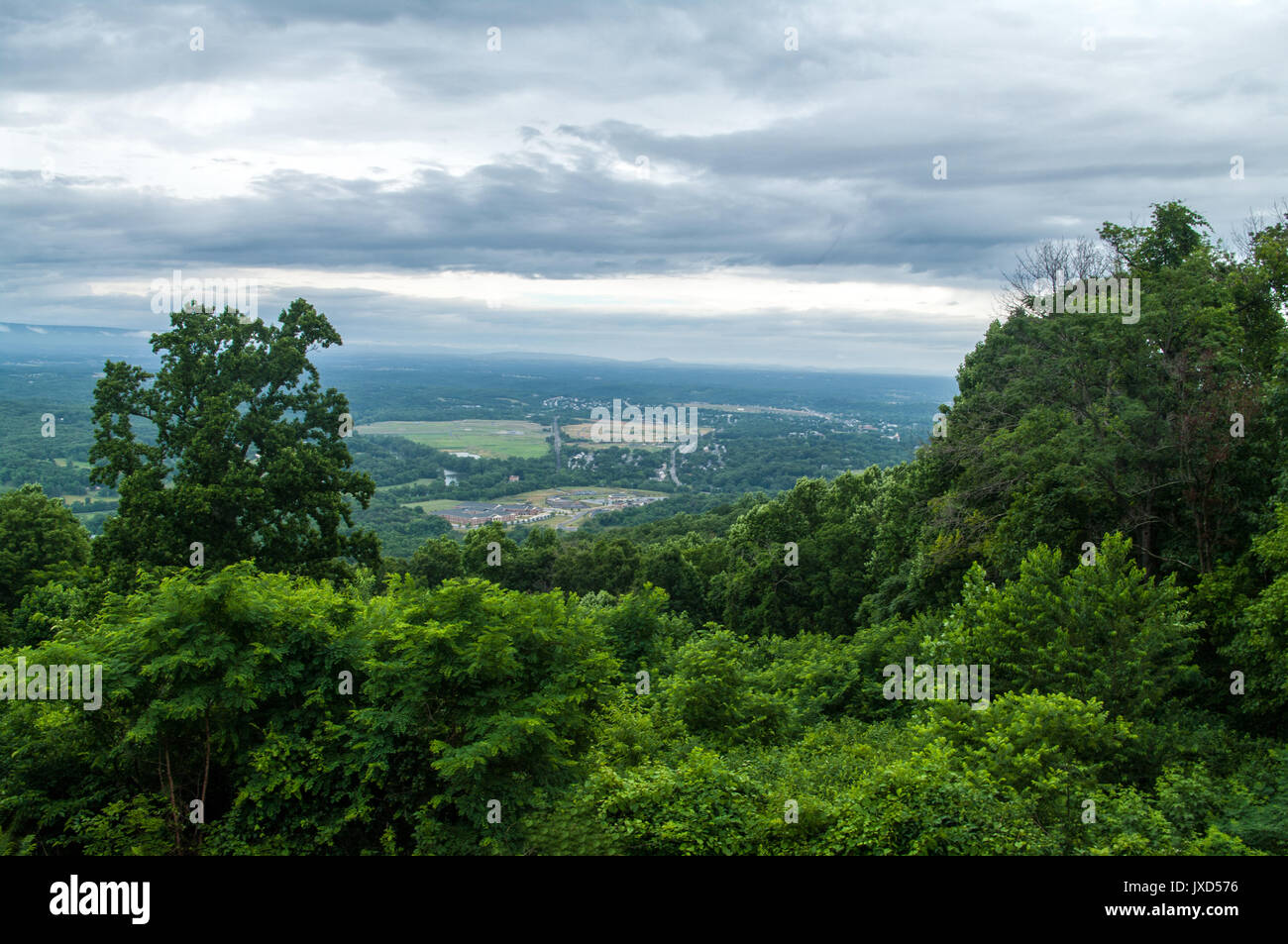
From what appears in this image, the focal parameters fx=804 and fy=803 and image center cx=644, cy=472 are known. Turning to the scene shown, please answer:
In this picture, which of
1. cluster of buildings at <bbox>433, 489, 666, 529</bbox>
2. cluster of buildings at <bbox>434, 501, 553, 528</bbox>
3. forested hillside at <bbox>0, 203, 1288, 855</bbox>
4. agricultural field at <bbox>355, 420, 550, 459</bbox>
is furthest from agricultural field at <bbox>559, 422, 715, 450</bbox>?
forested hillside at <bbox>0, 203, 1288, 855</bbox>

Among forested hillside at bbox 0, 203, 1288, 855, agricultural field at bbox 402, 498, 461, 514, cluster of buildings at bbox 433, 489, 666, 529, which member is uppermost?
forested hillside at bbox 0, 203, 1288, 855

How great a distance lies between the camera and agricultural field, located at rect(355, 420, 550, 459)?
438 ft

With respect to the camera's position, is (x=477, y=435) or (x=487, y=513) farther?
(x=477, y=435)

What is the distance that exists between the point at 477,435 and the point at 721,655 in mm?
138791

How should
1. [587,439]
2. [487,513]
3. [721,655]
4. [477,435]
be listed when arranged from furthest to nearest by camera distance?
[587,439]
[477,435]
[487,513]
[721,655]

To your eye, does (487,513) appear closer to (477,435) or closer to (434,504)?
(434,504)

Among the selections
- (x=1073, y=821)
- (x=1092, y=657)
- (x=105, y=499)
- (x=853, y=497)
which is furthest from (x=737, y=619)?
(x=105, y=499)

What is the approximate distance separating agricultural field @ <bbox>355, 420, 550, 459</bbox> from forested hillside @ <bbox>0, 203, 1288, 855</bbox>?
10532 centimetres

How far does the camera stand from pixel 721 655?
15.8 metres

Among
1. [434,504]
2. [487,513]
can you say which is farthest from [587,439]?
[487,513]

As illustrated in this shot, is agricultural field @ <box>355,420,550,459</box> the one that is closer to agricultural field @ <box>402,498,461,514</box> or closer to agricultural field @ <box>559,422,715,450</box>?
agricultural field @ <box>559,422,715,450</box>

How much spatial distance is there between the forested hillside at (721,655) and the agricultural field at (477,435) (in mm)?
105320

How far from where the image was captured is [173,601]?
10086 mm

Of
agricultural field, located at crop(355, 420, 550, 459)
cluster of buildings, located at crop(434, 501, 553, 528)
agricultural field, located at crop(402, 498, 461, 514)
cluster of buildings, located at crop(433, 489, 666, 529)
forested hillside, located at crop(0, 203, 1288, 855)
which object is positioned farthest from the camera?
agricultural field, located at crop(355, 420, 550, 459)
